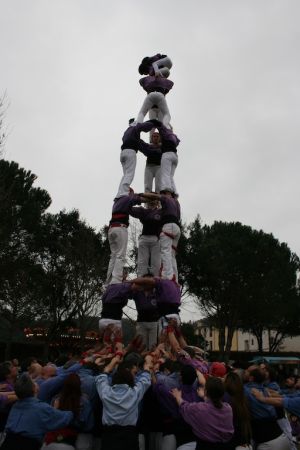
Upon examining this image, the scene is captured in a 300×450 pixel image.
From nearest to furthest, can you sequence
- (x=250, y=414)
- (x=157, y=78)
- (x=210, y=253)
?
(x=250, y=414) → (x=157, y=78) → (x=210, y=253)

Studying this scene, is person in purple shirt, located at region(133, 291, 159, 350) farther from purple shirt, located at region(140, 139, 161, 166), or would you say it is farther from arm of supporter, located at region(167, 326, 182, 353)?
purple shirt, located at region(140, 139, 161, 166)

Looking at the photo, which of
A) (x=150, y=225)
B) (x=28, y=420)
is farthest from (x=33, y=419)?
(x=150, y=225)

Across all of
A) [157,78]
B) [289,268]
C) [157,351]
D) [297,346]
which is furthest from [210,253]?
[297,346]

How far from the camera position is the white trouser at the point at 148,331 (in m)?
11.1

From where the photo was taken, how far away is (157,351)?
809 centimetres

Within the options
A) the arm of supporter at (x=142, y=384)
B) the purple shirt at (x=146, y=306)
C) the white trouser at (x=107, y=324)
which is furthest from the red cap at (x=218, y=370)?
the purple shirt at (x=146, y=306)

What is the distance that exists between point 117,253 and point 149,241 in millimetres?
1658

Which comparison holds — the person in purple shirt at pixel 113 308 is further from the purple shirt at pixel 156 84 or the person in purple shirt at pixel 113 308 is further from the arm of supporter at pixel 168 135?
the purple shirt at pixel 156 84

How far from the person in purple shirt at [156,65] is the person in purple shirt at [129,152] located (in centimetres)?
167

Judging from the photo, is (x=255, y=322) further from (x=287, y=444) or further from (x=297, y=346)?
(x=287, y=444)

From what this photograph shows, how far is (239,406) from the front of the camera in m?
5.32

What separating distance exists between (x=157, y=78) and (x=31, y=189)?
20125 millimetres

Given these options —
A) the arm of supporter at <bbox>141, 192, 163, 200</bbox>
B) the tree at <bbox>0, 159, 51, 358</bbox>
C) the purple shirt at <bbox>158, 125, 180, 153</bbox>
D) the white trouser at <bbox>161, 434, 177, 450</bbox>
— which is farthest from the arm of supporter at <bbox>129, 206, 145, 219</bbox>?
the tree at <bbox>0, 159, 51, 358</bbox>

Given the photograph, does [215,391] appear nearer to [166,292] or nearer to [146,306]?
[166,292]
